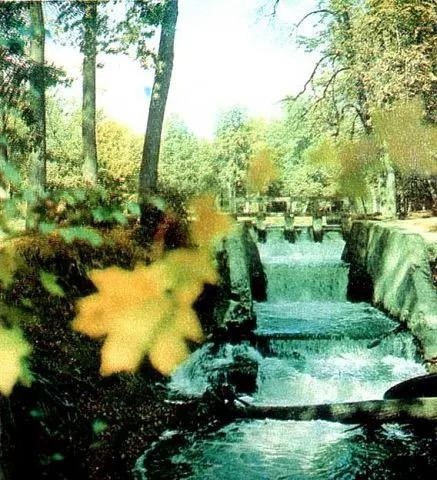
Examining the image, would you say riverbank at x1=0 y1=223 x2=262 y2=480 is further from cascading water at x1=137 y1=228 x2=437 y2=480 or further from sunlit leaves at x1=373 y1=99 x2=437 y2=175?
sunlit leaves at x1=373 y1=99 x2=437 y2=175

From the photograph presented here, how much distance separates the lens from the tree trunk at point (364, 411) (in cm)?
332

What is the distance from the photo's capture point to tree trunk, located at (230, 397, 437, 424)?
3.32m

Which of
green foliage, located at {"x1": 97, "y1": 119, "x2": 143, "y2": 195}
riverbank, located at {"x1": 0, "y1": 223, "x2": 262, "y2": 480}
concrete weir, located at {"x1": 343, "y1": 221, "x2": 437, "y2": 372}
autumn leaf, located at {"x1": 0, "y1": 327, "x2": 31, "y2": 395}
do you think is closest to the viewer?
autumn leaf, located at {"x1": 0, "y1": 327, "x2": 31, "y2": 395}

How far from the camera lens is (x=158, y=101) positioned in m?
7.34

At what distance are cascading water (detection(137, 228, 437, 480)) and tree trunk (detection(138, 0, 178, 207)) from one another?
257cm

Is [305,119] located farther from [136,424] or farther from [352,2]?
[136,424]

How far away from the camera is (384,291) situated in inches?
367

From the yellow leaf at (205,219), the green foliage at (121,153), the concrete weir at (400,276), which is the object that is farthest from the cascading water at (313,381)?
the green foliage at (121,153)

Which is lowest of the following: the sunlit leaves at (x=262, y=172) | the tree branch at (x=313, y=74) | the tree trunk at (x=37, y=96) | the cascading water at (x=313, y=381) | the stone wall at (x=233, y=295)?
the cascading water at (x=313, y=381)

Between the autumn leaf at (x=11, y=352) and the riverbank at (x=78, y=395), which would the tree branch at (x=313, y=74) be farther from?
the autumn leaf at (x=11, y=352)

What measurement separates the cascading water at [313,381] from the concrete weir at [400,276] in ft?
0.78

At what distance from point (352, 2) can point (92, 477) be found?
25.4 feet

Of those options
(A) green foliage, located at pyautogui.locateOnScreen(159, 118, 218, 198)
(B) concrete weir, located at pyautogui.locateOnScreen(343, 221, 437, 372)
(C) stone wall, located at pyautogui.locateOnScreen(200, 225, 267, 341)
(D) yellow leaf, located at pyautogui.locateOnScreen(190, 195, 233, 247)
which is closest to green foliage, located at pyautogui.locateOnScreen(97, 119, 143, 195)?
(A) green foliage, located at pyautogui.locateOnScreen(159, 118, 218, 198)

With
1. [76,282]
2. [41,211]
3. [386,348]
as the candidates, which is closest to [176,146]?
[76,282]
